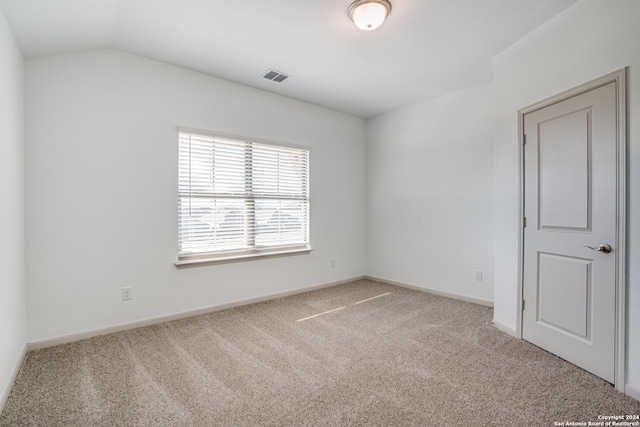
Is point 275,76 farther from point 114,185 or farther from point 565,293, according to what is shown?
point 565,293

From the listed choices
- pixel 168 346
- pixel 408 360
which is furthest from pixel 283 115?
pixel 408 360

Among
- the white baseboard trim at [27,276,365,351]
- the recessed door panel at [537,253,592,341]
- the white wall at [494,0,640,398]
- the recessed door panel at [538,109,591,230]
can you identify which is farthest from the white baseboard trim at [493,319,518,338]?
the white baseboard trim at [27,276,365,351]

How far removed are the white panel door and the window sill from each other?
269 cm

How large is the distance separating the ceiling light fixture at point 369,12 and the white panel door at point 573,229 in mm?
1588

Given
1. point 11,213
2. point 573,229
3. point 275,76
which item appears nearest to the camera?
point 11,213

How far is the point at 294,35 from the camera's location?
271 cm

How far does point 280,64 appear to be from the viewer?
129 inches

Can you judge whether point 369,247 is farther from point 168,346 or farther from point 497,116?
point 168,346

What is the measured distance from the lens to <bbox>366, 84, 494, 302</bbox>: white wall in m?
3.85

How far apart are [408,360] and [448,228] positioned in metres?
2.28

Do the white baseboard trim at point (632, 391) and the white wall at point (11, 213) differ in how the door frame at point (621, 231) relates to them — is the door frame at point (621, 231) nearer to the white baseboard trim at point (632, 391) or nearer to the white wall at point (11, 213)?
the white baseboard trim at point (632, 391)

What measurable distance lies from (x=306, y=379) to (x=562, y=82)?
2996 millimetres

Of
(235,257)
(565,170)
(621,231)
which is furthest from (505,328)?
(235,257)

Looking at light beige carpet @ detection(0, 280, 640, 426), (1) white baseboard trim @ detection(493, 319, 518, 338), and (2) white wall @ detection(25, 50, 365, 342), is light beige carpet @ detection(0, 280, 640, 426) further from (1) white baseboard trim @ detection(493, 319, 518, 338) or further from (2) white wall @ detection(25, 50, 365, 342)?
(2) white wall @ detection(25, 50, 365, 342)
